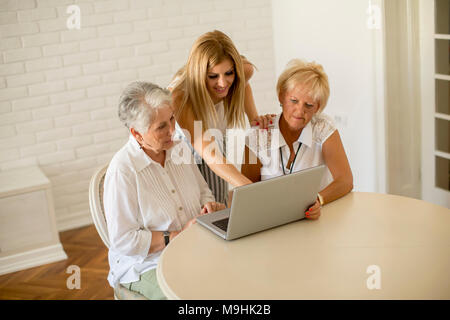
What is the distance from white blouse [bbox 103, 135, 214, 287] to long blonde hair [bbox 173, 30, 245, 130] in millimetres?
301

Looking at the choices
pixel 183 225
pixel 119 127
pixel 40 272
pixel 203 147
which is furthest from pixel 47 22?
pixel 183 225

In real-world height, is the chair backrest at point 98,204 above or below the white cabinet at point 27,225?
above

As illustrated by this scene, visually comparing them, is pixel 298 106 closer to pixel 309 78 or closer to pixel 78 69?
pixel 309 78

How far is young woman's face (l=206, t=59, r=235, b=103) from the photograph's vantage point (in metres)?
2.45

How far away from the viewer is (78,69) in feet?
14.0

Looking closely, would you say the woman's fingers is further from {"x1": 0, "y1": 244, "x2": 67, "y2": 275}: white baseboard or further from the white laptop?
{"x1": 0, "y1": 244, "x2": 67, "y2": 275}: white baseboard

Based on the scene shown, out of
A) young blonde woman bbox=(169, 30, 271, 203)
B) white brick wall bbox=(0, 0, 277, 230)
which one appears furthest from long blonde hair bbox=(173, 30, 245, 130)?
white brick wall bbox=(0, 0, 277, 230)

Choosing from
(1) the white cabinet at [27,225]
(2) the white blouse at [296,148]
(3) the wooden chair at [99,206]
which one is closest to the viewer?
(3) the wooden chair at [99,206]

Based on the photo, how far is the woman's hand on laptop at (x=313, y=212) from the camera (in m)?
2.15

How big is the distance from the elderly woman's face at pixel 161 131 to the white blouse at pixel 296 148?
559mm

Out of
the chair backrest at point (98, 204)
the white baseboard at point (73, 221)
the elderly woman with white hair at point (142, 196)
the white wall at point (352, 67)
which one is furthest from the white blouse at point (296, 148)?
the white baseboard at point (73, 221)

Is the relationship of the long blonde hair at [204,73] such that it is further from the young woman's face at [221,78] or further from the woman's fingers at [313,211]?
the woman's fingers at [313,211]

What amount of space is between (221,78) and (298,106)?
14.8 inches

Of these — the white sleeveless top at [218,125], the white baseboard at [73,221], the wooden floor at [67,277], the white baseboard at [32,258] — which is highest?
the white sleeveless top at [218,125]
